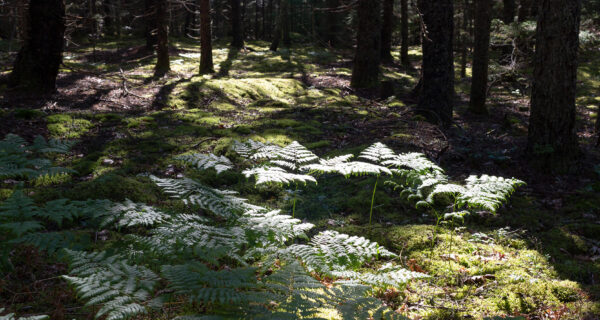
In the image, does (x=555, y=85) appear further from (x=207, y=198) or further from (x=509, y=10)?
(x=509, y=10)

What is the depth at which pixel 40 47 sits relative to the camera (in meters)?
8.67

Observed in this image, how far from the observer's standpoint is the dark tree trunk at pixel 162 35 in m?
12.5

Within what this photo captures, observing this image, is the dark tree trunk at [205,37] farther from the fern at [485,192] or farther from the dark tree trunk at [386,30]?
the fern at [485,192]

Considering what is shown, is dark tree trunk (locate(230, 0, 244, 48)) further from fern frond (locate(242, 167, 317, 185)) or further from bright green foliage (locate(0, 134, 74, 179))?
fern frond (locate(242, 167, 317, 185))

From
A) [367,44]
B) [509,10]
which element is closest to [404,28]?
[509,10]

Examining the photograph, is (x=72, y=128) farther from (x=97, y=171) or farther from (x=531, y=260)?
(x=531, y=260)

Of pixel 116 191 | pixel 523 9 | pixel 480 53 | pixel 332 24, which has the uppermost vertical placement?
pixel 332 24

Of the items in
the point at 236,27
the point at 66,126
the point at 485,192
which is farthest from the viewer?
the point at 236,27

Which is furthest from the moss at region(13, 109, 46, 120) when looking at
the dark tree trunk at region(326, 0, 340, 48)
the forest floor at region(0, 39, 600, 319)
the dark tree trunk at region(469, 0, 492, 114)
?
the dark tree trunk at region(326, 0, 340, 48)

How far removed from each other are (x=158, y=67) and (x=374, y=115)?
9022 mm

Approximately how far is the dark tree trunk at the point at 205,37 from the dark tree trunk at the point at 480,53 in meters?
8.50

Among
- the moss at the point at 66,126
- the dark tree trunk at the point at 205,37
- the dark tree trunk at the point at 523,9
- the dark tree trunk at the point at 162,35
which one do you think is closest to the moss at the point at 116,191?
the moss at the point at 66,126

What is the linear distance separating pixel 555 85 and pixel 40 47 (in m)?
10.9

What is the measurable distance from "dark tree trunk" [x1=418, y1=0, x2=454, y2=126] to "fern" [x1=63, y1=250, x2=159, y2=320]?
7.63 meters
